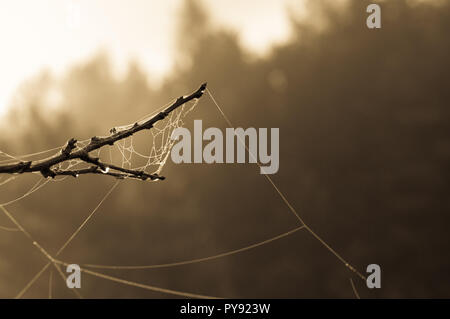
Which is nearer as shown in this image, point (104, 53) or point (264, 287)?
point (264, 287)

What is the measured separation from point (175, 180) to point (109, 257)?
2778 mm

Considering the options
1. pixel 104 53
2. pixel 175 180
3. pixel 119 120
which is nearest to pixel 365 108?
pixel 175 180

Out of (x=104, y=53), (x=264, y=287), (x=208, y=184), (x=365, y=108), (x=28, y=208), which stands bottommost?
(x=264, y=287)

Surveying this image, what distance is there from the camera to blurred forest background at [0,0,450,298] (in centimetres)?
977

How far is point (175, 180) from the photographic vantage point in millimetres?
12477

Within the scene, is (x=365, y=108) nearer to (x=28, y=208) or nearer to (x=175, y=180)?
(x=175, y=180)

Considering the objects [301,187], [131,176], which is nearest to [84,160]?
[131,176]

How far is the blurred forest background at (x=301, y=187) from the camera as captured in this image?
9773mm

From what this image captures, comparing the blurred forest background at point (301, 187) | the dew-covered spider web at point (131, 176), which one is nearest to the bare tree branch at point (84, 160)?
the dew-covered spider web at point (131, 176)

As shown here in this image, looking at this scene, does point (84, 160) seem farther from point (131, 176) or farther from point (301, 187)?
point (301, 187)

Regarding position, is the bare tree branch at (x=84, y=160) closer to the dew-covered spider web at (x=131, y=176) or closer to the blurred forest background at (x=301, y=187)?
the dew-covered spider web at (x=131, y=176)

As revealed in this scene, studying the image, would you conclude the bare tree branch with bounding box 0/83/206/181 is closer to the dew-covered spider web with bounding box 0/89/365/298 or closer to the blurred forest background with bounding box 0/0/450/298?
the dew-covered spider web with bounding box 0/89/365/298

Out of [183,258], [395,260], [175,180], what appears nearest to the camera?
[395,260]

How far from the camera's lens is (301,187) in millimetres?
10734
